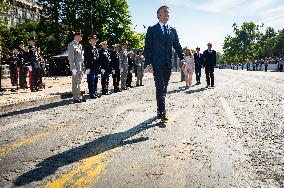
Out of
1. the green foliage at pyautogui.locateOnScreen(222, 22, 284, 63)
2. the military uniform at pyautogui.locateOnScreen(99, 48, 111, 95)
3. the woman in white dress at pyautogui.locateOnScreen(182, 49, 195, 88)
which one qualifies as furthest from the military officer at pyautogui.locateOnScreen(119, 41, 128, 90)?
the green foliage at pyautogui.locateOnScreen(222, 22, 284, 63)

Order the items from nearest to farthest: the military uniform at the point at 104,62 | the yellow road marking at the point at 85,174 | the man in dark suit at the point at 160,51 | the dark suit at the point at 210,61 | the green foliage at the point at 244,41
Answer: the yellow road marking at the point at 85,174 < the man in dark suit at the point at 160,51 < the military uniform at the point at 104,62 < the dark suit at the point at 210,61 < the green foliage at the point at 244,41

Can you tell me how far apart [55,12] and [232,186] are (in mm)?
51704

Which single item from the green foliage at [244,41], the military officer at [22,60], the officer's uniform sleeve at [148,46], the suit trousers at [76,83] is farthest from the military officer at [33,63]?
the green foliage at [244,41]

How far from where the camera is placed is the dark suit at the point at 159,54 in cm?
714

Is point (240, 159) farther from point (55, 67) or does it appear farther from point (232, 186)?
point (55, 67)

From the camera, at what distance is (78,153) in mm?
4699

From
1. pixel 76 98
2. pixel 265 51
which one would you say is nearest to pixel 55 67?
pixel 76 98

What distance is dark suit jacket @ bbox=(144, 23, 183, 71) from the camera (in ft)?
23.4

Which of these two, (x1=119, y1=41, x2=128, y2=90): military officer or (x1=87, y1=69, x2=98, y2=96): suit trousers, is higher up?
(x1=119, y1=41, x2=128, y2=90): military officer

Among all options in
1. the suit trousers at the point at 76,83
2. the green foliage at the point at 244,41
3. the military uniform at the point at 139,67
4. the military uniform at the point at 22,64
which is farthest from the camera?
the green foliage at the point at 244,41

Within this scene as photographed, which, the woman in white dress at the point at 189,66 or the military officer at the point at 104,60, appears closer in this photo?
the military officer at the point at 104,60

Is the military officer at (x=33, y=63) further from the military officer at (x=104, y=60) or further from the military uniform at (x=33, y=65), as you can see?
the military officer at (x=104, y=60)

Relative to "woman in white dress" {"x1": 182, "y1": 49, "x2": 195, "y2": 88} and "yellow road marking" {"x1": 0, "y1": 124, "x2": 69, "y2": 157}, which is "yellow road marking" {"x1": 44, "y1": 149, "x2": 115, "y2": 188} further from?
"woman in white dress" {"x1": 182, "y1": 49, "x2": 195, "y2": 88}

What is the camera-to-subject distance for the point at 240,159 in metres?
4.33
